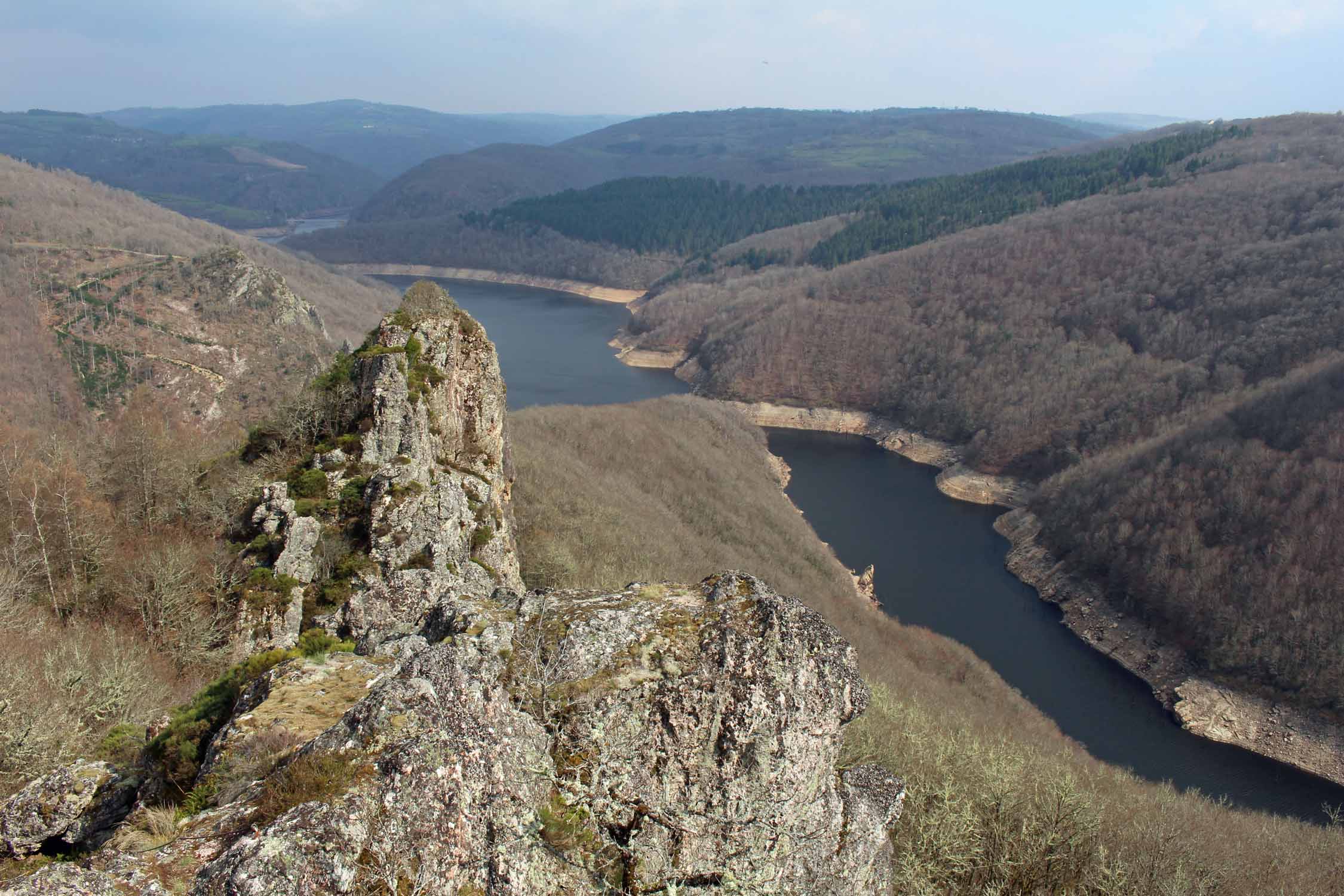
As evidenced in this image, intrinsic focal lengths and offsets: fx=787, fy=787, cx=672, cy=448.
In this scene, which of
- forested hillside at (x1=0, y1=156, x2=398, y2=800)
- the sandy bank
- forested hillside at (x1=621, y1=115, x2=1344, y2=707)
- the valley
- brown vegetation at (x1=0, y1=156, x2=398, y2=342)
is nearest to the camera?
the valley

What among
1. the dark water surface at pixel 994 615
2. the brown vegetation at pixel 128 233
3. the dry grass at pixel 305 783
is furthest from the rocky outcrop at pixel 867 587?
the brown vegetation at pixel 128 233

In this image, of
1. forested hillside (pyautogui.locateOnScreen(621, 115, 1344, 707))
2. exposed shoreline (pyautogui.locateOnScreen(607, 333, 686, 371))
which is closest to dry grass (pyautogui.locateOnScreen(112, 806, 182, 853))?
forested hillside (pyautogui.locateOnScreen(621, 115, 1344, 707))

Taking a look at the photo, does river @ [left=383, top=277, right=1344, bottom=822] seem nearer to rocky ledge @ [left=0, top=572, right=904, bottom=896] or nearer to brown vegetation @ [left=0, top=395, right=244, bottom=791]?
brown vegetation @ [left=0, top=395, right=244, bottom=791]

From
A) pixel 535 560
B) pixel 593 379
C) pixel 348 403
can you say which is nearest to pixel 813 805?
pixel 348 403

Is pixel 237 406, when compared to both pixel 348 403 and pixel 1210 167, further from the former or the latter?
pixel 1210 167

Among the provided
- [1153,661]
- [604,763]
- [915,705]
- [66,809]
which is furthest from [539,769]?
[1153,661]

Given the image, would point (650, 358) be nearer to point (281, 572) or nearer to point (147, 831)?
point (281, 572)
